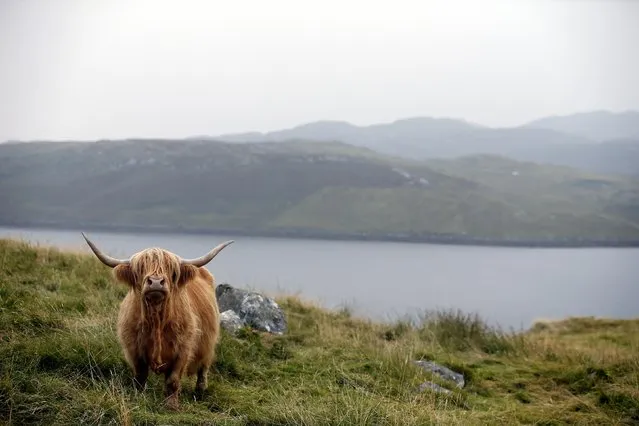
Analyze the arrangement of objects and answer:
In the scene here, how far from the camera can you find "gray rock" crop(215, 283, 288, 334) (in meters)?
9.00

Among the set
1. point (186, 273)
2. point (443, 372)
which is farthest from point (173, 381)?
point (443, 372)

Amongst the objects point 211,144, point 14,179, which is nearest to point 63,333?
point 14,179

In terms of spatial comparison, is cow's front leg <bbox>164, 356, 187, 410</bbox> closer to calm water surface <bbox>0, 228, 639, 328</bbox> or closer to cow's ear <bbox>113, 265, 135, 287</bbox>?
cow's ear <bbox>113, 265, 135, 287</bbox>

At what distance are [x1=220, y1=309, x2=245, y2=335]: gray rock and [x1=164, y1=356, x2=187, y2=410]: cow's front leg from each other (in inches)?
111

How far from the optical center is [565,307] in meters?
42.2

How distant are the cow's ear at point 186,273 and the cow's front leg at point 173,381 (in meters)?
0.63

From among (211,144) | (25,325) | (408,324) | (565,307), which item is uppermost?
(211,144)

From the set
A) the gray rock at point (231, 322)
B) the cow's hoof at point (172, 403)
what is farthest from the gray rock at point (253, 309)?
the cow's hoof at point (172, 403)

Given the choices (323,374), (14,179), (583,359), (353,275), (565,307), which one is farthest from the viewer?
(14,179)

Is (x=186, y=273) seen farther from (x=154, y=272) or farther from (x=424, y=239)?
(x=424, y=239)

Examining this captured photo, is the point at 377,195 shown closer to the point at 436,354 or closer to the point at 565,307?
the point at 565,307

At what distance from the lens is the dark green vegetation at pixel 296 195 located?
4402 inches

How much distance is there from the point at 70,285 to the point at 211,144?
174206mm

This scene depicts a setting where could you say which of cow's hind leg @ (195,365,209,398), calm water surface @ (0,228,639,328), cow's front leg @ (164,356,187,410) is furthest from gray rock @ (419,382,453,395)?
calm water surface @ (0,228,639,328)
